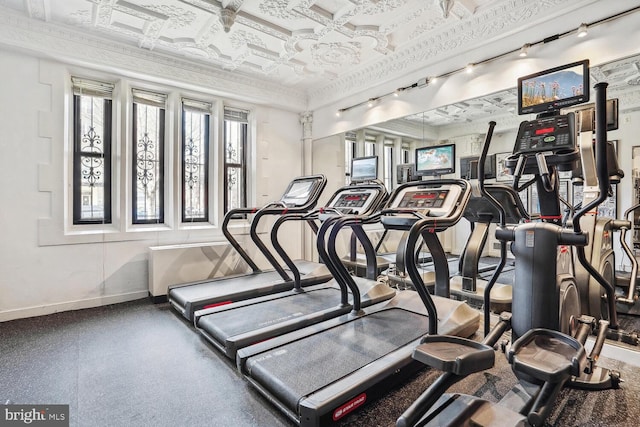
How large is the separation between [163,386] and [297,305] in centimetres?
150

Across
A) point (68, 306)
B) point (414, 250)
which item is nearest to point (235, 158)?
point (68, 306)

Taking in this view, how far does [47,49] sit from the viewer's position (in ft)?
12.3

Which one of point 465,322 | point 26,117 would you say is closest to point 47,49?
point 26,117

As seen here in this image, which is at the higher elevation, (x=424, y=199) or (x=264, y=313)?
(x=424, y=199)

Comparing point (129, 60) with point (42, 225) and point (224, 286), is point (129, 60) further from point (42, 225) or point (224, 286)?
point (224, 286)

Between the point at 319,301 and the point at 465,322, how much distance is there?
4.93ft

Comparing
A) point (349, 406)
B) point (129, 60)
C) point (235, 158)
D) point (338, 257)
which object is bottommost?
point (349, 406)

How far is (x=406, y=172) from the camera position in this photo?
4.61 m

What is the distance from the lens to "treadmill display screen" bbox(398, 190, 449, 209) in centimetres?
287

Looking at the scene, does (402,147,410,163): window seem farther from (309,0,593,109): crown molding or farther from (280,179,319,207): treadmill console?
(280,179,319,207): treadmill console

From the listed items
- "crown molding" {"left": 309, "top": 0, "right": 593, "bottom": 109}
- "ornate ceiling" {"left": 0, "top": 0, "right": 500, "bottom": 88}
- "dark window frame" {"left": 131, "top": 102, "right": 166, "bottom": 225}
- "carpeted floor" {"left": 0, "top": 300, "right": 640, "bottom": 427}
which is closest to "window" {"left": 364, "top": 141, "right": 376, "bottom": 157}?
"crown molding" {"left": 309, "top": 0, "right": 593, "bottom": 109}

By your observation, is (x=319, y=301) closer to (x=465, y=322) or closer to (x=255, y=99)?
(x=465, y=322)

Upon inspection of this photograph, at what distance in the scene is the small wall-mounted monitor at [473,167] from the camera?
3.72 metres

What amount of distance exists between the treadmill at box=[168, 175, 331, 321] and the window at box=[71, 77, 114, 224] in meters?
1.55
